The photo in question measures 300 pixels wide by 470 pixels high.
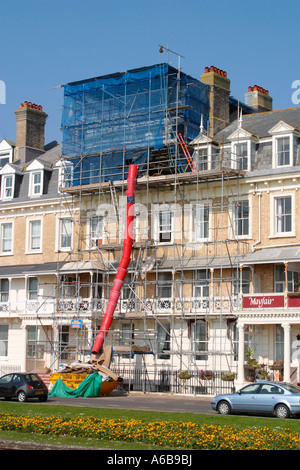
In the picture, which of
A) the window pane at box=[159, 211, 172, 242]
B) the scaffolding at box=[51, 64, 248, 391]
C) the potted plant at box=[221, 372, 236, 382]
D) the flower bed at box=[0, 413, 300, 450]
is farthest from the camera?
the window pane at box=[159, 211, 172, 242]

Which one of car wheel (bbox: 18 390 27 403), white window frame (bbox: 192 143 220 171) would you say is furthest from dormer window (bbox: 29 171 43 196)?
car wheel (bbox: 18 390 27 403)

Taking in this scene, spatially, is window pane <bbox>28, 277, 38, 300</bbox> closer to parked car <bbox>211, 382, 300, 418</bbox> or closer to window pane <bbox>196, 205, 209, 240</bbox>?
window pane <bbox>196, 205, 209, 240</bbox>

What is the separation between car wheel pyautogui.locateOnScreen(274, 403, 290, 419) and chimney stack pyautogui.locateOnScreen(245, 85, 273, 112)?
1069 inches

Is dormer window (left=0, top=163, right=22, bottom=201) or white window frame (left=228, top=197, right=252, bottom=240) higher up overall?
dormer window (left=0, top=163, right=22, bottom=201)

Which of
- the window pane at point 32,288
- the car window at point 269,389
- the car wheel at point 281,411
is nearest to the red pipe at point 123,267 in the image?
the window pane at point 32,288

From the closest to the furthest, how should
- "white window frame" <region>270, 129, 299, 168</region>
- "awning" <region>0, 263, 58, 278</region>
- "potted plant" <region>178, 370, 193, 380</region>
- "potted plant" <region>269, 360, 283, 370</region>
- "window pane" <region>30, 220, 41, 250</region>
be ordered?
"potted plant" <region>269, 360, 283, 370</region> → "potted plant" <region>178, 370, 193, 380</region> → "white window frame" <region>270, 129, 299, 168</region> → "awning" <region>0, 263, 58, 278</region> → "window pane" <region>30, 220, 41, 250</region>

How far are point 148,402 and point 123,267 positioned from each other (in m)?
9.44

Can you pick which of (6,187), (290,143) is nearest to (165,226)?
(290,143)

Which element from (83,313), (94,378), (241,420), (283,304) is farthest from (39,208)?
(241,420)

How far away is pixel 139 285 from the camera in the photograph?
42.5m

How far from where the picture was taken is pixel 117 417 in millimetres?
22734

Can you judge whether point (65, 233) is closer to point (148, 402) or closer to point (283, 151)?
point (283, 151)

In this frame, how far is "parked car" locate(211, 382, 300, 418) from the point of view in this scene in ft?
82.0

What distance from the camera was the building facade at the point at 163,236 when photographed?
38.1 m
